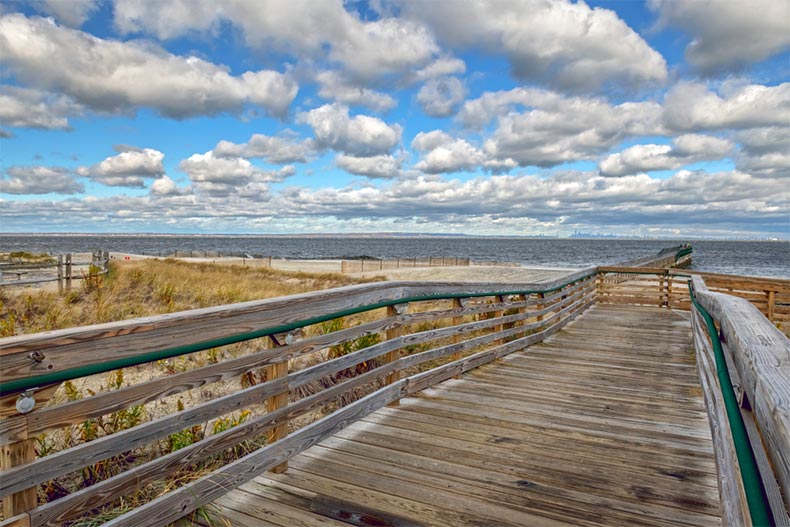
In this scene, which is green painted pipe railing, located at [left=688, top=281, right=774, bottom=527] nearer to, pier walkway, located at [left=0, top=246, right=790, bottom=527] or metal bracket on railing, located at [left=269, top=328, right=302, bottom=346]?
pier walkway, located at [left=0, top=246, right=790, bottom=527]

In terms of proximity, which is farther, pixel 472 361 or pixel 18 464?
pixel 472 361

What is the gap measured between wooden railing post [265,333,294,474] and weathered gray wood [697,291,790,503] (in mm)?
2492

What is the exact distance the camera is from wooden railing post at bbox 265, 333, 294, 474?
3.45m

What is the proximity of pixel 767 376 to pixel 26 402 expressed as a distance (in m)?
2.56

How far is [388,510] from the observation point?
3119mm

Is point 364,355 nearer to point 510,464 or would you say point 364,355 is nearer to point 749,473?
point 510,464

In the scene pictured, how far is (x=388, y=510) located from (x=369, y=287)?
5.99ft

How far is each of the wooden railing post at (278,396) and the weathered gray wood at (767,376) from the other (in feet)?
8.18

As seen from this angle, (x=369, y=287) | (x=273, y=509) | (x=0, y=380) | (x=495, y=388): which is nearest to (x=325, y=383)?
(x=495, y=388)

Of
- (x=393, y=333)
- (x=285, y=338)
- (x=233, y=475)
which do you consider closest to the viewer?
(x=233, y=475)

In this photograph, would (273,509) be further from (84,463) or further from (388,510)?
(84,463)

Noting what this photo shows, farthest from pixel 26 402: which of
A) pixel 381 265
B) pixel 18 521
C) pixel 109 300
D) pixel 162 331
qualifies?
pixel 381 265

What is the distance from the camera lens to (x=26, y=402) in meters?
2.10

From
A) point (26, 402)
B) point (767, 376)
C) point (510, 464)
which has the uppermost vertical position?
point (767, 376)
